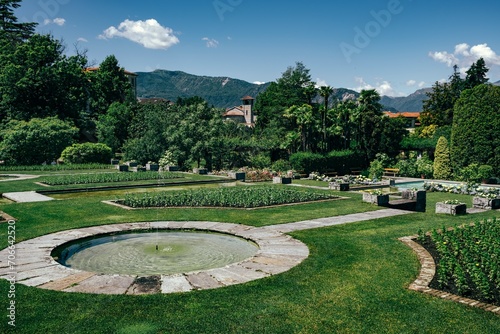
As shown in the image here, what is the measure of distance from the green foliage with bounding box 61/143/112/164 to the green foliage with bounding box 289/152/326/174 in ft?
61.7

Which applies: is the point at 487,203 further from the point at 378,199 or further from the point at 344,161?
the point at 344,161

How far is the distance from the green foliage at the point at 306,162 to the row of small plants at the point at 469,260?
21.9 metres

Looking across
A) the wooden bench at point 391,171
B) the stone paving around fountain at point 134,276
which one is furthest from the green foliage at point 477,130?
the stone paving around fountain at point 134,276

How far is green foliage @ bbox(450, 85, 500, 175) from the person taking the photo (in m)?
31.6

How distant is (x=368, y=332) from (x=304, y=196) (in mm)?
13523

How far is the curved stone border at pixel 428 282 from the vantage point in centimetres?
676

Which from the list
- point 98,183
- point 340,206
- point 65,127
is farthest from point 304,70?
point 340,206

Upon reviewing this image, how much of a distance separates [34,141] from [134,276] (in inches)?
1400

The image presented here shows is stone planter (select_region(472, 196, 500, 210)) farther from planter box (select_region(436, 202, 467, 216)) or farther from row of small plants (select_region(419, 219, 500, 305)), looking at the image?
row of small plants (select_region(419, 219, 500, 305))

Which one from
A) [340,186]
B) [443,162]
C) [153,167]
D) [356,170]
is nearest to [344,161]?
[356,170]

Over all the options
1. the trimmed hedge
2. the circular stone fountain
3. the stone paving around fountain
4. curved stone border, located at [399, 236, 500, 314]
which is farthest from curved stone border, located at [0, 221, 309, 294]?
the trimmed hedge

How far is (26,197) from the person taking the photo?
19.2 meters

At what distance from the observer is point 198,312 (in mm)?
6453

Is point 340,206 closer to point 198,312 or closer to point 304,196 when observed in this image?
point 304,196
